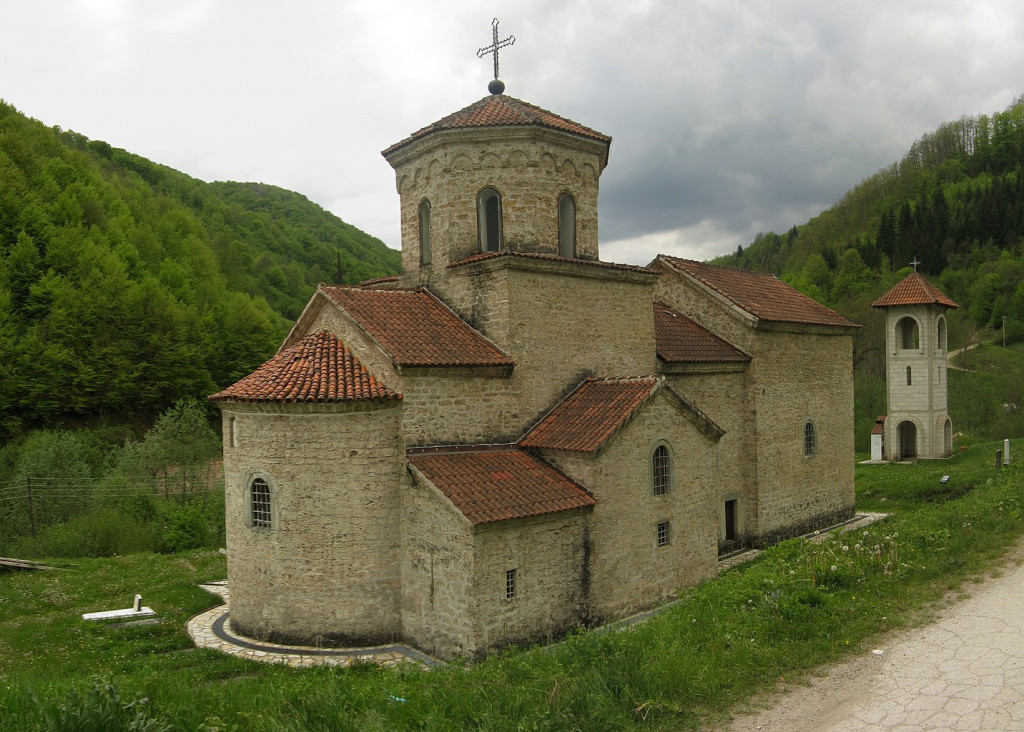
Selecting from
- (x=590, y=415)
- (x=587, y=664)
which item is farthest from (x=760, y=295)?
(x=587, y=664)

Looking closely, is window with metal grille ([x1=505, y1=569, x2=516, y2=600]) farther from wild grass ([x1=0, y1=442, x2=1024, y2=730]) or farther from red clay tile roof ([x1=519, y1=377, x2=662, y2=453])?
red clay tile roof ([x1=519, y1=377, x2=662, y2=453])

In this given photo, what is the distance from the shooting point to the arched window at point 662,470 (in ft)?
41.4

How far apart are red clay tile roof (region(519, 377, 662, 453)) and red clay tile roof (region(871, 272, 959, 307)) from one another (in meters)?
23.1

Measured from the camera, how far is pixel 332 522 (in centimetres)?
1094

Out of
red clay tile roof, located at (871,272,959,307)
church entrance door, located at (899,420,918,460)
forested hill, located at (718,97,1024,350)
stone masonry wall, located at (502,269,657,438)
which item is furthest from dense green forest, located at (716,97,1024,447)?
stone masonry wall, located at (502,269,657,438)

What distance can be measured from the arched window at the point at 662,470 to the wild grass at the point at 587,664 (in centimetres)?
261

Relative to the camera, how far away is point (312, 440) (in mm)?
10977

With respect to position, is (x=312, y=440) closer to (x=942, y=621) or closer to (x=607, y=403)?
(x=607, y=403)

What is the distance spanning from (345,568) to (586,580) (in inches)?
156

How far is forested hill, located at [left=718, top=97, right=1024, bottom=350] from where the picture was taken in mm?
62219

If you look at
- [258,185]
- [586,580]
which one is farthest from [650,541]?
[258,185]

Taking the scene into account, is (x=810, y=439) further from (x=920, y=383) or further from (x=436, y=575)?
(x=920, y=383)

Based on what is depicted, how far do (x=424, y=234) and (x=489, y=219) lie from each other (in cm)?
157

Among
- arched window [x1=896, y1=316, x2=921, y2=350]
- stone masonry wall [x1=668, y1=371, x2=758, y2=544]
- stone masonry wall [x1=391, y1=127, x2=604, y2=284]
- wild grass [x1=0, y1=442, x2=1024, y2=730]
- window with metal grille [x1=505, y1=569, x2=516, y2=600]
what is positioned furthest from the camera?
arched window [x1=896, y1=316, x2=921, y2=350]
